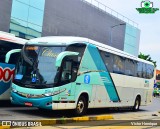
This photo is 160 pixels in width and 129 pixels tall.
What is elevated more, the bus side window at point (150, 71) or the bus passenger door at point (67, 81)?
the bus side window at point (150, 71)

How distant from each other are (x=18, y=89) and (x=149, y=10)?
8.45 metres

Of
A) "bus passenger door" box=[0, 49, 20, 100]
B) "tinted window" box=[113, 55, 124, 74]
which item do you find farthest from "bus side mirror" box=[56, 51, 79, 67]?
"tinted window" box=[113, 55, 124, 74]

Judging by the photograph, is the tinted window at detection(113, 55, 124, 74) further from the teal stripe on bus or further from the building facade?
the building facade

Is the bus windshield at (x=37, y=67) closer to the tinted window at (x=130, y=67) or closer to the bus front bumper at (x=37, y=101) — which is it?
the bus front bumper at (x=37, y=101)

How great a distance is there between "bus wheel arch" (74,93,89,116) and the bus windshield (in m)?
2.03

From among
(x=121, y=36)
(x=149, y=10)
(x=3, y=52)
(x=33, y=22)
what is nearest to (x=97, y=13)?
(x=121, y=36)

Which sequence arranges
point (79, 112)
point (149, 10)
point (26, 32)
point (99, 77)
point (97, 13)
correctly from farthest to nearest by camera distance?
point (97, 13)
point (26, 32)
point (149, 10)
point (99, 77)
point (79, 112)

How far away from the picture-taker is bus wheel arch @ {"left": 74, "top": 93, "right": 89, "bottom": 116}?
604 inches

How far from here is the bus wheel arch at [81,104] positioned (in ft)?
50.4

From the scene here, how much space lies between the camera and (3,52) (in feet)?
52.4

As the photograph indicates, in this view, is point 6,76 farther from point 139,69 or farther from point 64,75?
point 139,69

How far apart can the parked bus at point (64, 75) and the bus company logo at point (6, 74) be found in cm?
123

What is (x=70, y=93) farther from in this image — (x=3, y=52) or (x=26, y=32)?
(x=26, y=32)

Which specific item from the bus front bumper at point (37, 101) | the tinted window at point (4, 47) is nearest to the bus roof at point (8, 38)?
the tinted window at point (4, 47)
